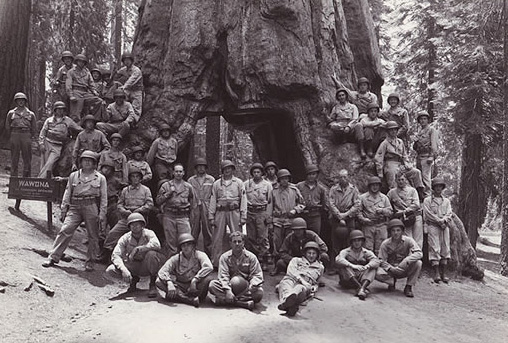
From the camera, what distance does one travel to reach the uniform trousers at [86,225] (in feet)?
28.0

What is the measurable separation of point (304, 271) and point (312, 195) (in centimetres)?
237

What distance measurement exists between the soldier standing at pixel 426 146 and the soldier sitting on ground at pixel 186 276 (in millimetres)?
6965

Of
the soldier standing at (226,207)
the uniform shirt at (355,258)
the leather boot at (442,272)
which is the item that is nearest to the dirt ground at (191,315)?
the uniform shirt at (355,258)

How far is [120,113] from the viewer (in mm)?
11641

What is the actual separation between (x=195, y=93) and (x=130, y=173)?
13.1 feet

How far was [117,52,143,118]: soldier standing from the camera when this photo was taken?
1216cm

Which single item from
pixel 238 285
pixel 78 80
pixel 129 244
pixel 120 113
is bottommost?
pixel 238 285

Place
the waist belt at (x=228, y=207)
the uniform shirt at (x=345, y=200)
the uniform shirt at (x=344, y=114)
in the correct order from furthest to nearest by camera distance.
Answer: the uniform shirt at (x=344, y=114) < the uniform shirt at (x=345, y=200) < the waist belt at (x=228, y=207)

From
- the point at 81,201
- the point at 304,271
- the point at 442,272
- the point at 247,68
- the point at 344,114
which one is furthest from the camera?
the point at 247,68

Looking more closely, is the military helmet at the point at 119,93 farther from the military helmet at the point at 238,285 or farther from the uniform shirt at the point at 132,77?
the military helmet at the point at 238,285

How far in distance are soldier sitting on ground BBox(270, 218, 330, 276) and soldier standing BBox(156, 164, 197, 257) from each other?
2.03 m

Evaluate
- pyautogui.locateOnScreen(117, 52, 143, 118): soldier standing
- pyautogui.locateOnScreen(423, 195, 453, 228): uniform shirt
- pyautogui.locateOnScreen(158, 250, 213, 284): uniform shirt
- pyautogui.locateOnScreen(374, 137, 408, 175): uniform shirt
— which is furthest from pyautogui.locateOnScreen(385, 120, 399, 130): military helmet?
pyautogui.locateOnScreen(117, 52, 143, 118): soldier standing

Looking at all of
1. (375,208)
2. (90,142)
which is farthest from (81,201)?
(375,208)

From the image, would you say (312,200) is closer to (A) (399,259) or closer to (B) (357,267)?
(B) (357,267)
